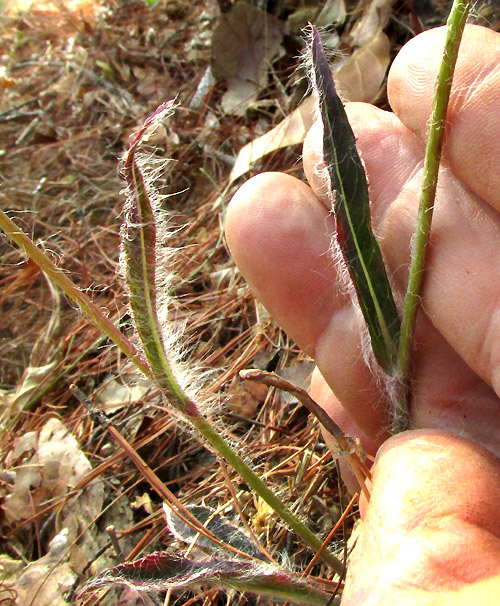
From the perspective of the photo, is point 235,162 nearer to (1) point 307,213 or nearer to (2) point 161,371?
(1) point 307,213

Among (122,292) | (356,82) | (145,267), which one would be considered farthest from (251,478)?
(356,82)

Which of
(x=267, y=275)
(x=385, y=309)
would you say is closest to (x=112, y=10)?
(x=267, y=275)

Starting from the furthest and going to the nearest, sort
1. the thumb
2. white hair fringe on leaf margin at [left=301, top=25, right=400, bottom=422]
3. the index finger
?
white hair fringe on leaf margin at [left=301, top=25, right=400, bottom=422], the index finger, the thumb

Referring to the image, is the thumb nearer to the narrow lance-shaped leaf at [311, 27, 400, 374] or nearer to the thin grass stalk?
the narrow lance-shaped leaf at [311, 27, 400, 374]

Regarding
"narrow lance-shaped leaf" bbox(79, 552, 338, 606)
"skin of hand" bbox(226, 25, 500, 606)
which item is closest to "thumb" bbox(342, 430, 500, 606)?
"skin of hand" bbox(226, 25, 500, 606)

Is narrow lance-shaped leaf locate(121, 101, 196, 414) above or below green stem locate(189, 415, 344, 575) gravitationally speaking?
above

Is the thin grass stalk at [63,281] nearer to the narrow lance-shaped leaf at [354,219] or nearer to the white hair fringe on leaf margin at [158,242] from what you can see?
the white hair fringe on leaf margin at [158,242]

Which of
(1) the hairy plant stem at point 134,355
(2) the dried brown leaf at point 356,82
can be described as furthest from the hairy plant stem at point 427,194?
(2) the dried brown leaf at point 356,82
